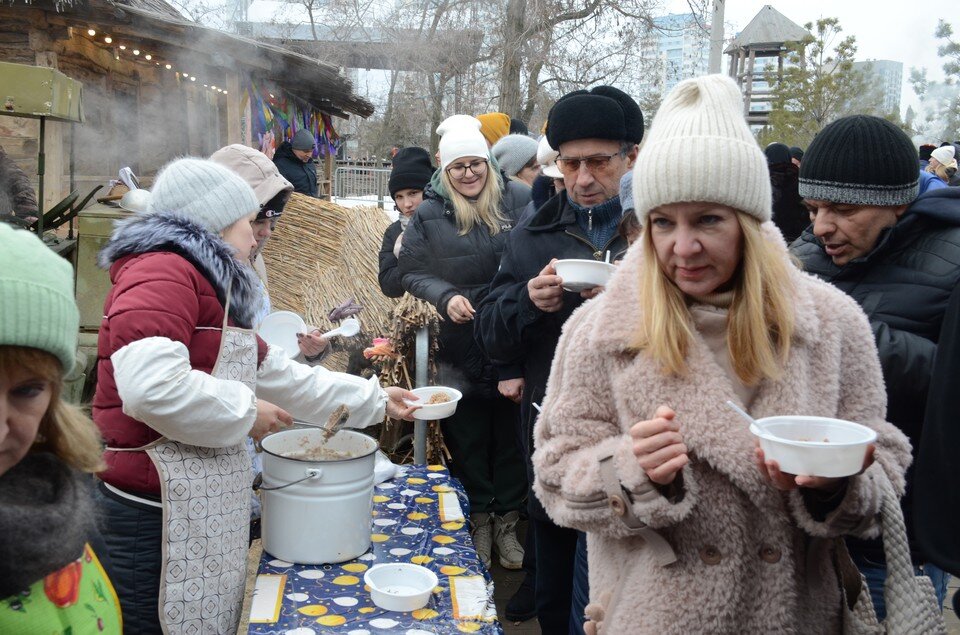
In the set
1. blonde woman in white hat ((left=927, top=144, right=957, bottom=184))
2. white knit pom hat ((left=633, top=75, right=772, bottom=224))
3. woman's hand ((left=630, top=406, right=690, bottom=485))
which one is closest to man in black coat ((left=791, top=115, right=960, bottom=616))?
white knit pom hat ((left=633, top=75, right=772, bottom=224))

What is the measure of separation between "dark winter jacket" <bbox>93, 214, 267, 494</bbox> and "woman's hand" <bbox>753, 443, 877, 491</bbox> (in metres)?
1.59

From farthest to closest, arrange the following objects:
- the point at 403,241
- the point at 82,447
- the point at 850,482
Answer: the point at 403,241 → the point at 850,482 → the point at 82,447

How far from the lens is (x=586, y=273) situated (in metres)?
2.49

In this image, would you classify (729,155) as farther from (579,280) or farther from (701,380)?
(579,280)

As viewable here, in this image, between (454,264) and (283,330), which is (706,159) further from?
(454,264)

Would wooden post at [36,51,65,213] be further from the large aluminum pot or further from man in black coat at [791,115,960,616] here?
man in black coat at [791,115,960,616]

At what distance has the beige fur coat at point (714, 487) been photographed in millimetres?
1600

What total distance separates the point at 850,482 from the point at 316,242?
569cm

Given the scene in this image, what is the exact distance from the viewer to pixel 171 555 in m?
2.31

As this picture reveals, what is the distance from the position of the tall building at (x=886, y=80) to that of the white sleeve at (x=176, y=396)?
2490 cm

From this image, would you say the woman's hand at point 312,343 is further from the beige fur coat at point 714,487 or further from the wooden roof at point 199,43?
the wooden roof at point 199,43

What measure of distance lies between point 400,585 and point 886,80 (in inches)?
1244

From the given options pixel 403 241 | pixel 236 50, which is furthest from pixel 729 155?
pixel 236 50

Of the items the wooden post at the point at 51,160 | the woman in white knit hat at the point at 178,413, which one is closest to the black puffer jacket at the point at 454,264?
the woman in white knit hat at the point at 178,413
